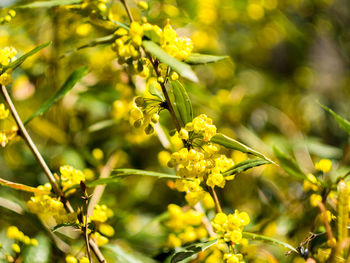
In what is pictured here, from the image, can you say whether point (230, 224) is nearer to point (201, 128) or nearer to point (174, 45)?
point (201, 128)

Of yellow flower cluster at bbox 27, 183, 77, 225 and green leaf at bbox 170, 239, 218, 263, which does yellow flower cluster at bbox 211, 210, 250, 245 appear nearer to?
green leaf at bbox 170, 239, 218, 263

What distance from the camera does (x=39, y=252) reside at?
3.82ft

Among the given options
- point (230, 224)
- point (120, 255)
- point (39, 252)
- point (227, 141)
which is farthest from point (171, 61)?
point (39, 252)

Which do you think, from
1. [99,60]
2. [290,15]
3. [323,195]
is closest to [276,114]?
[290,15]

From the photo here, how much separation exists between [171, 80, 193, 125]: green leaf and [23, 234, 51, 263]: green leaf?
64cm

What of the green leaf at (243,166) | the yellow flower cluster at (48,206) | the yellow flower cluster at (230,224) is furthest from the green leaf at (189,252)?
the yellow flower cluster at (48,206)

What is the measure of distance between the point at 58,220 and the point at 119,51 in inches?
17.0

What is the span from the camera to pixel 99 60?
1.86 m

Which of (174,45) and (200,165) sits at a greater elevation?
(174,45)

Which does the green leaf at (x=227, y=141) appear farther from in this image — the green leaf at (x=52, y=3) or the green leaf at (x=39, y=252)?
the green leaf at (x=39, y=252)

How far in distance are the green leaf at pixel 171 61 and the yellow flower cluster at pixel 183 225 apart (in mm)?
566

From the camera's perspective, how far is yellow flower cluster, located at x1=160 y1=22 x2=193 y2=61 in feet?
2.77

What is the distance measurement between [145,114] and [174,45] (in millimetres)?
173

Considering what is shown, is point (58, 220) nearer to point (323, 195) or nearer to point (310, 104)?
point (323, 195)
